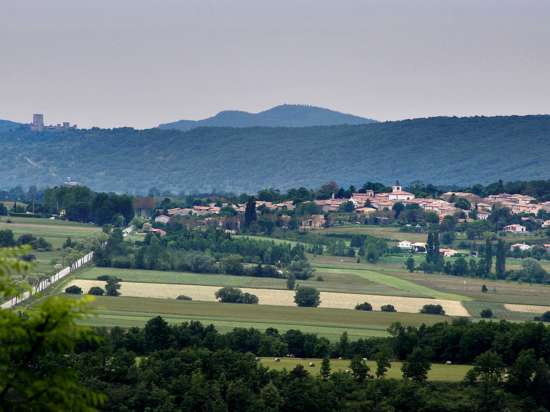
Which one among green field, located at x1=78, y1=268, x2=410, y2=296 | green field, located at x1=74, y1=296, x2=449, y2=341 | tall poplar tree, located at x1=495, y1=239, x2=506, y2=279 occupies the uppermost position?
tall poplar tree, located at x1=495, y1=239, x2=506, y2=279

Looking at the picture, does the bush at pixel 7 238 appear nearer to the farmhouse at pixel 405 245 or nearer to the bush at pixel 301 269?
the bush at pixel 301 269

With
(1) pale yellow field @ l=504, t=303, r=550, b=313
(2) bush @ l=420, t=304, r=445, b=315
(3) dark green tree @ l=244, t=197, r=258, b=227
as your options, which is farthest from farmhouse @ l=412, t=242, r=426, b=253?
(2) bush @ l=420, t=304, r=445, b=315

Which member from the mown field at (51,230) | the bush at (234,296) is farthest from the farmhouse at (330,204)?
the bush at (234,296)

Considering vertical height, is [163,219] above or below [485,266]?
above

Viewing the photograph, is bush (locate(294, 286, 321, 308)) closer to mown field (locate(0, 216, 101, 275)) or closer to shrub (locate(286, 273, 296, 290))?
shrub (locate(286, 273, 296, 290))

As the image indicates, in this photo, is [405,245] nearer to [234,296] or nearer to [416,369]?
[234,296]

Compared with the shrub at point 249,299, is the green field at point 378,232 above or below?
above

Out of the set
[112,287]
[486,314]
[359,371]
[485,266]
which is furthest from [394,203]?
[359,371]
